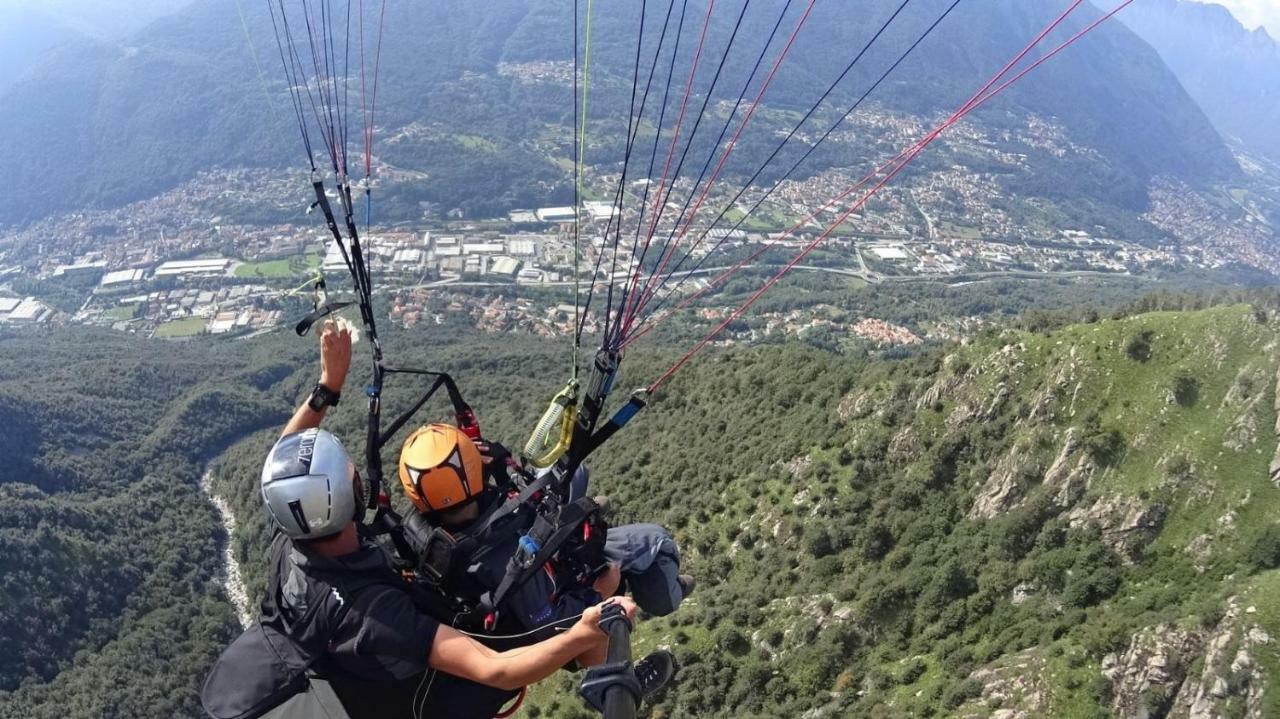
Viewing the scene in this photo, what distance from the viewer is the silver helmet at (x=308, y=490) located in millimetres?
3562

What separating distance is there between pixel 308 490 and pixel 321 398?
6.36 feet

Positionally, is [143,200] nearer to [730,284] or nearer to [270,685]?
[730,284]

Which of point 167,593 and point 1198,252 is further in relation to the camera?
point 1198,252

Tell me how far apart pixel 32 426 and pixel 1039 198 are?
623 feet

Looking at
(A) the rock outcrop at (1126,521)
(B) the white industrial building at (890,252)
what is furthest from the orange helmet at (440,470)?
(B) the white industrial building at (890,252)

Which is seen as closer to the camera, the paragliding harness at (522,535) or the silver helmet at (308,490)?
the silver helmet at (308,490)

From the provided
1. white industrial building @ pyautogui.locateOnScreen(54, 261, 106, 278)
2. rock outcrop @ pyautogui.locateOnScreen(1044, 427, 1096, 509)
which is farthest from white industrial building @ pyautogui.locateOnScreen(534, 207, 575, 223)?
rock outcrop @ pyautogui.locateOnScreen(1044, 427, 1096, 509)

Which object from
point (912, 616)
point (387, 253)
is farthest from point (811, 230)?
point (912, 616)

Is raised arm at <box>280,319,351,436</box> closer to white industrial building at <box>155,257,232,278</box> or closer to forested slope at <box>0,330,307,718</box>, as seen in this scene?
forested slope at <box>0,330,307,718</box>

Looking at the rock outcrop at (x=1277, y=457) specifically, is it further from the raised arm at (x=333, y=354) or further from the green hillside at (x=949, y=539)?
the raised arm at (x=333, y=354)

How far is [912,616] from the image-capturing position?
18656 millimetres

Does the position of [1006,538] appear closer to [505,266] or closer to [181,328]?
[505,266]

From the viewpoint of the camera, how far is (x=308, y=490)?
141 inches

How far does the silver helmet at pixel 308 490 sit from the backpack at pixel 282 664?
Result: 277mm
